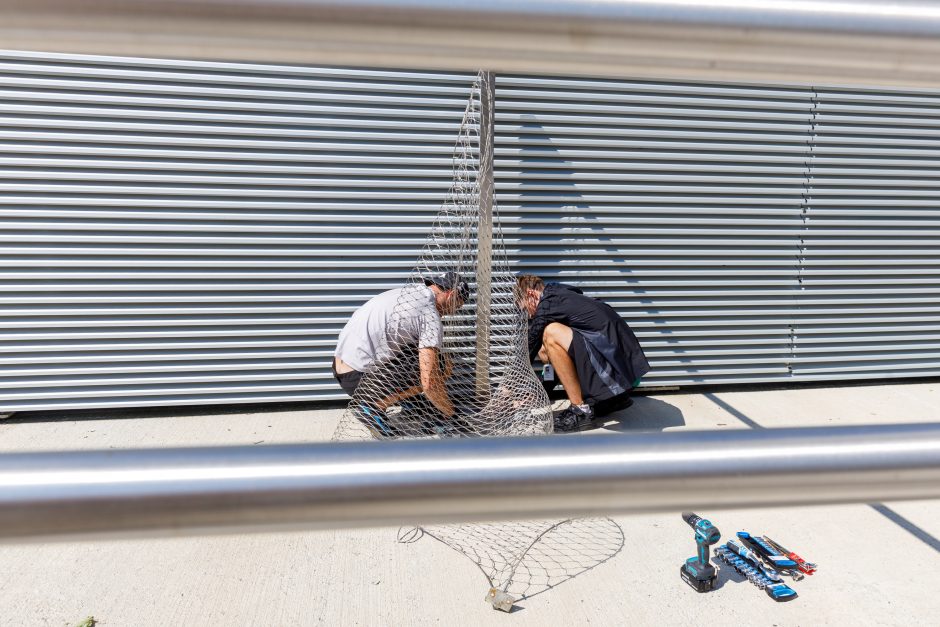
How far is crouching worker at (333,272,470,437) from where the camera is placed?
154 inches

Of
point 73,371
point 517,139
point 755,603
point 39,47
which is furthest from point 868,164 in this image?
point 73,371

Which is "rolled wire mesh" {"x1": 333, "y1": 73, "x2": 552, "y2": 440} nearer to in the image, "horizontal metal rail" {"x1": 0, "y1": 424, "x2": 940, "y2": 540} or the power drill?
the power drill

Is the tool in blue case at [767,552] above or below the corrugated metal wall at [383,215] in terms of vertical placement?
below

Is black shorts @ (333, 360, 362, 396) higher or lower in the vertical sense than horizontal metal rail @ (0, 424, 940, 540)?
lower

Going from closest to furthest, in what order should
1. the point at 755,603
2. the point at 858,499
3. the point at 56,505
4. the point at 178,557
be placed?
the point at 56,505, the point at 858,499, the point at 755,603, the point at 178,557

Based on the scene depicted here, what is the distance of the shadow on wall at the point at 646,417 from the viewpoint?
14.8 ft

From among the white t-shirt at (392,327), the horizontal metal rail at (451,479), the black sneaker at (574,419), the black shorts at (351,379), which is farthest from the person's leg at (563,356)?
the horizontal metal rail at (451,479)

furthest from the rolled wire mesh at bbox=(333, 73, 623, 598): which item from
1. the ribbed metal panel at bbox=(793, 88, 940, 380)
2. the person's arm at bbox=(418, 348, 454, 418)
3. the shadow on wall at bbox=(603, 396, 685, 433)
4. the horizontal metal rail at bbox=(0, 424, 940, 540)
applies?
the ribbed metal panel at bbox=(793, 88, 940, 380)

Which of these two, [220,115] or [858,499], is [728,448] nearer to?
[858,499]

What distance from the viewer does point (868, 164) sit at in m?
5.18

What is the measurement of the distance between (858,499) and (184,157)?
4.69m

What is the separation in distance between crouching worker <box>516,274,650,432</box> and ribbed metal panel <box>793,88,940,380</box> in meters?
1.96

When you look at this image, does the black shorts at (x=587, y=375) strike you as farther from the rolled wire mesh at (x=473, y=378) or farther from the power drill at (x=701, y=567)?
the power drill at (x=701, y=567)

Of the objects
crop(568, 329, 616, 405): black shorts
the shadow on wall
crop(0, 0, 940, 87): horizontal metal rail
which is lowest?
the shadow on wall
